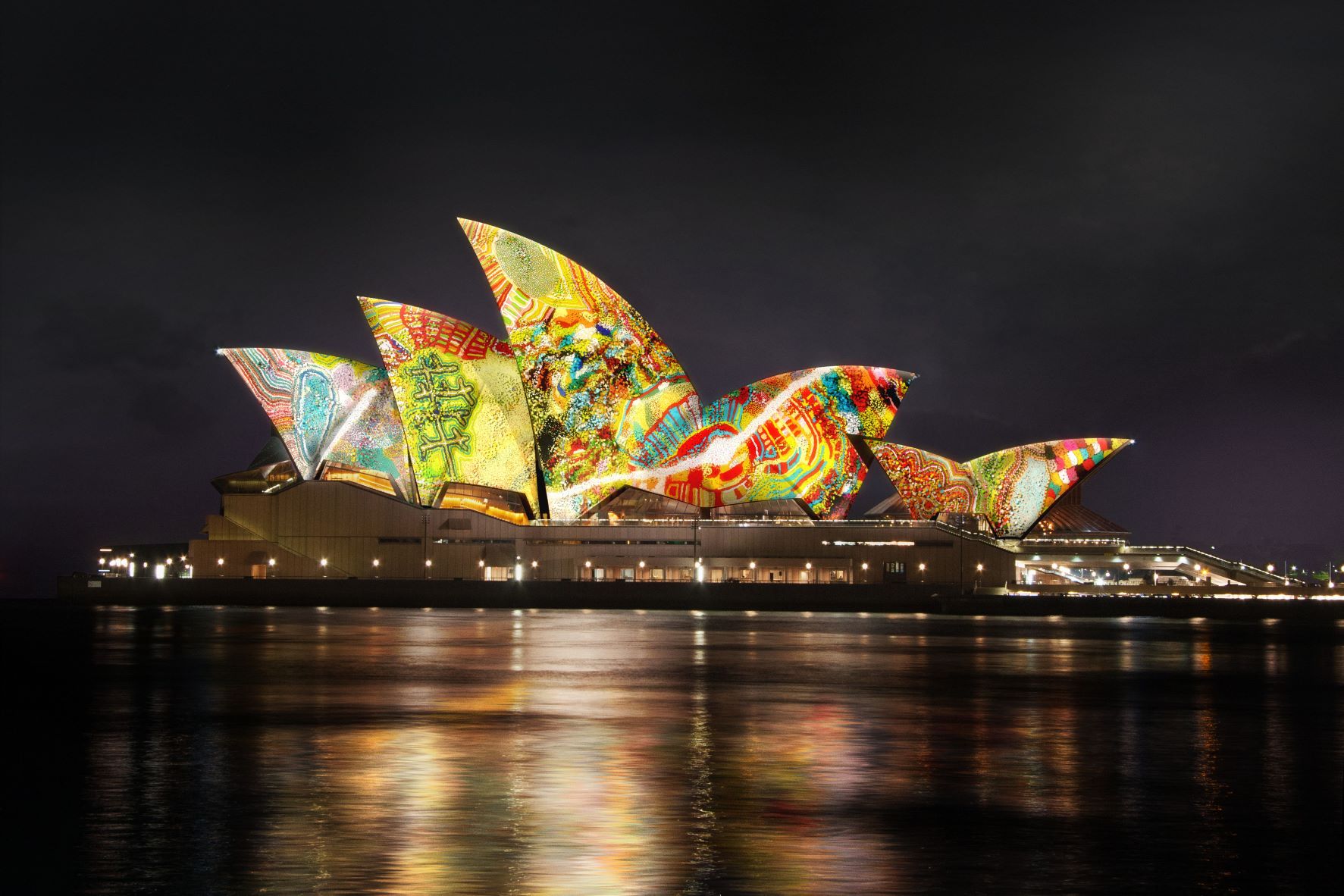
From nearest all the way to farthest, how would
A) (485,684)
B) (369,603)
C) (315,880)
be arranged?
(315,880) → (485,684) → (369,603)

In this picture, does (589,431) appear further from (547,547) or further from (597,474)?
(547,547)

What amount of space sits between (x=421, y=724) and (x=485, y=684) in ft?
19.2

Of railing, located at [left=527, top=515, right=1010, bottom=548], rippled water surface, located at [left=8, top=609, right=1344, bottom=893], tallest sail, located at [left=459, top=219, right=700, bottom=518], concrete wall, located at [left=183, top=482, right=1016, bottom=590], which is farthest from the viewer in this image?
concrete wall, located at [left=183, top=482, right=1016, bottom=590]

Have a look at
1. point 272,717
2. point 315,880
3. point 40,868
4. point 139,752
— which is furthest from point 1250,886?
point 272,717

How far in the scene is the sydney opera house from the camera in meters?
68.1

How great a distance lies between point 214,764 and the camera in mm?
14789

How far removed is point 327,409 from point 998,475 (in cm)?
3095

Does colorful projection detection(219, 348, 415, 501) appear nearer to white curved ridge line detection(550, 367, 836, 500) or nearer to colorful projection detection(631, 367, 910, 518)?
white curved ridge line detection(550, 367, 836, 500)

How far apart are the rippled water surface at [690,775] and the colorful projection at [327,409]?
40.6 meters

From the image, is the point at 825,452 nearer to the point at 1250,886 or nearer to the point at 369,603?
the point at 369,603

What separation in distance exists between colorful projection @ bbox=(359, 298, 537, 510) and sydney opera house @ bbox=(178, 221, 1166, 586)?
3.0 inches

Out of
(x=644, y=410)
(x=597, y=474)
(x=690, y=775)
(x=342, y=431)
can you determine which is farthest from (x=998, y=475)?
(x=690, y=775)

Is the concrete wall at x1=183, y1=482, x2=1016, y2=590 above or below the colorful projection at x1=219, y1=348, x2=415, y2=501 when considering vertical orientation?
below

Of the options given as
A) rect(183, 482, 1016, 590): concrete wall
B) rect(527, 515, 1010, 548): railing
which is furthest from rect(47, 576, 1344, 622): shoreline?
rect(527, 515, 1010, 548): railing
